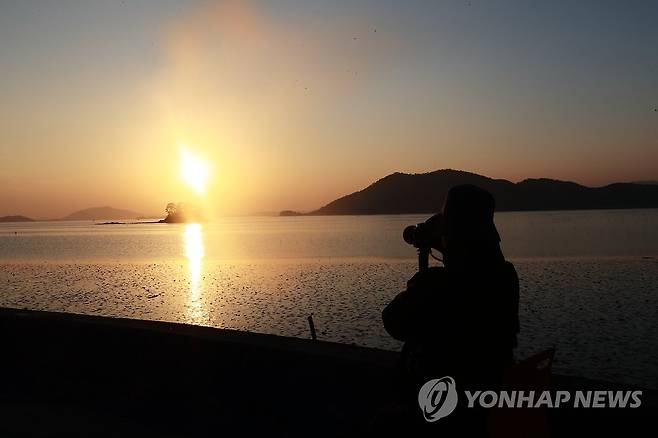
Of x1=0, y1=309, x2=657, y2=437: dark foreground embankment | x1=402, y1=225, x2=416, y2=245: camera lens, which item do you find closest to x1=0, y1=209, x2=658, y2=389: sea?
x1=0, y1=309, x2=657, y2=437: dark foreground embankment

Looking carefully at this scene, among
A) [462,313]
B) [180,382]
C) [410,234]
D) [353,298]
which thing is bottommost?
[353,298]

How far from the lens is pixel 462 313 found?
2.44 m

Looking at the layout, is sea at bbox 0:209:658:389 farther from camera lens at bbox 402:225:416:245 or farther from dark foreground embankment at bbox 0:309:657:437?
camera lens at bbox 402:225:416:245

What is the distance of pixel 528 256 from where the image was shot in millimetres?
60750

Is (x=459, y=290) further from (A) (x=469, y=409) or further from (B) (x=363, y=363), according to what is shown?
(B) (x=363, y=363)

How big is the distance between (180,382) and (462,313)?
5433 millimetres

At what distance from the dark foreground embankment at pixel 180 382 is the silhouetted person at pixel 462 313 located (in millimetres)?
3253

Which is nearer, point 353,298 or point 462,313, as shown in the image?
point 462,313

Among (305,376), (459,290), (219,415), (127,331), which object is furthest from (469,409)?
(127,331)

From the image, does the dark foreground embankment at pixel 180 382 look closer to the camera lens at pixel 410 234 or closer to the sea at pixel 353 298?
the camera lens at pixel 410 234

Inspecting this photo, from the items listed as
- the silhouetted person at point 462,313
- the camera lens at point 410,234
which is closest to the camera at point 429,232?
the camera lens at point 410,234

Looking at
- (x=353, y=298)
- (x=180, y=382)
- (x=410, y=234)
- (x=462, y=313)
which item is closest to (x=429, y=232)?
(x=410, y=234)

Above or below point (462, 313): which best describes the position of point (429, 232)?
above

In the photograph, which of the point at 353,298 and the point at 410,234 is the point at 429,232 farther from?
the point at 353,298
